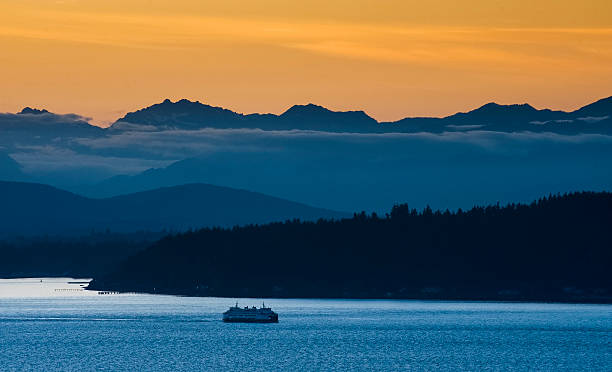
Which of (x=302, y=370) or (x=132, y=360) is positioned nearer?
(x=302, y=370)

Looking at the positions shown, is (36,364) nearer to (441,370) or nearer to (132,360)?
(132,360)

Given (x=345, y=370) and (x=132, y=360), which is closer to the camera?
(x=345, y=370)

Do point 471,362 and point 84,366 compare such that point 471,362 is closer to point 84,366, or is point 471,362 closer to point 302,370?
point 302,370

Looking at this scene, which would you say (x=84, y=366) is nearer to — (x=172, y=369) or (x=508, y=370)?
(x=172, y=369)

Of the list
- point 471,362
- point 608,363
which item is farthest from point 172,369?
point 608,363

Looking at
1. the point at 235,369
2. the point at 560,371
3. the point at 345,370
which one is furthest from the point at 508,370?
the point at 235,369

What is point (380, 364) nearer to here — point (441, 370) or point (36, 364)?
point (441, 370)

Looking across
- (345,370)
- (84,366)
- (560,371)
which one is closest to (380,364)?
(345,370)
